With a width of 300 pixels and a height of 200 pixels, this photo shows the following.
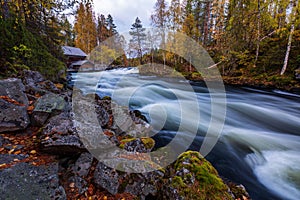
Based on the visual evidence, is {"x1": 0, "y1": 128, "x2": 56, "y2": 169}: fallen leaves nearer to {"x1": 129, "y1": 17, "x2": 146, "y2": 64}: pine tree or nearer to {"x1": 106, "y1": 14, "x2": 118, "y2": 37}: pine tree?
{"x1": 129, "y1": 17, "x2": 146, "y2": 64}: pine tree

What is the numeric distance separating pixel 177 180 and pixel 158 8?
21996mm

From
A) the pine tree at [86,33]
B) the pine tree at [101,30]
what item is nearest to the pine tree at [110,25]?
the pine tree at [101,30]

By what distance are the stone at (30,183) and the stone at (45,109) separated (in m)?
1.04

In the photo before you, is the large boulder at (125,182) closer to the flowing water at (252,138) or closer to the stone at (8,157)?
the stone at (8,157)

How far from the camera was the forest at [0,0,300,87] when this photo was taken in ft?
18.2

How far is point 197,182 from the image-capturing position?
78.2 inches

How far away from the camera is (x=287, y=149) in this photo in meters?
3.74

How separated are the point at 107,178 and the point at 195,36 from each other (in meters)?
22.5

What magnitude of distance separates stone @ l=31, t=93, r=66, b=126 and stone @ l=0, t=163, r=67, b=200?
3.40ft

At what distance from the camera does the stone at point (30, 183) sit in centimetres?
158

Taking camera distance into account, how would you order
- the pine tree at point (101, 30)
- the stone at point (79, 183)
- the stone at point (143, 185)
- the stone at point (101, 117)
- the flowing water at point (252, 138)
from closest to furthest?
the stone at point (79, 183), the stone at point (143, 185), the flowing water at point (252, 138), the stone at point (101, 117), the pine tree at point (101, 30)

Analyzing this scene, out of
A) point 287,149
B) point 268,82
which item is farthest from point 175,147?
point 268,82

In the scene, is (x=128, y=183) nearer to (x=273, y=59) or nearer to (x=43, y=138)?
(x=43, y=138)

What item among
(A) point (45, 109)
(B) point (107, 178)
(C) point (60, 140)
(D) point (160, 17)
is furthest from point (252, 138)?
(D) point (160, 17)
